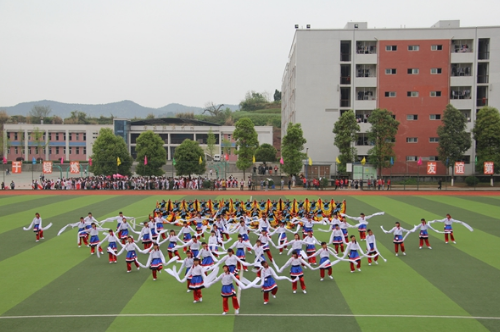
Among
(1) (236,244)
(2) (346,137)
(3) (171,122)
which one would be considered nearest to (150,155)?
(2) (346,137)

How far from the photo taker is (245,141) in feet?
176

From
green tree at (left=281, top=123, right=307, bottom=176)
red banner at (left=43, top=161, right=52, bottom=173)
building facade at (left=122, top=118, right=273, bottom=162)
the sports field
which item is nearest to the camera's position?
the sports field

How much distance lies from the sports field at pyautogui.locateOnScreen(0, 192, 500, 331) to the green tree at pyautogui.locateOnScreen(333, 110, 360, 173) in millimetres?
29149

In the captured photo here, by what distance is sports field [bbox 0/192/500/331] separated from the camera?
419 inches

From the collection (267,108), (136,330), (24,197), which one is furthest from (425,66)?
(267,108)

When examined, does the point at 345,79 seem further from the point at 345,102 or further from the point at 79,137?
the point at 79,137

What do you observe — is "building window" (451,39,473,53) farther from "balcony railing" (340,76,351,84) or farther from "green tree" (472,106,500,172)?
"balcony railing" (340,76,351,84)

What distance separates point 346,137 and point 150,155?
24.6 m

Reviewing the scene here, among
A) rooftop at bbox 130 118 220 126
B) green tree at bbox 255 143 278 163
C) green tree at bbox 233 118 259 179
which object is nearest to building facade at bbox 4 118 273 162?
rooftop at bbox 130 118 220 126

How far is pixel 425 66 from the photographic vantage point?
5303 centimetres

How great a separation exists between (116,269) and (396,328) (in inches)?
401

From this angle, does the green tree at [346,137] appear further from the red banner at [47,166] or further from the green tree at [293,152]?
the red banner at [47,166]

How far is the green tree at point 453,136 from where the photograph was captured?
48.0m

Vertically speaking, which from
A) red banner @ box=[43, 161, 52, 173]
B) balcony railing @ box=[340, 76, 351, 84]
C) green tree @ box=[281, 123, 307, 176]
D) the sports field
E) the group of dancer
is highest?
balcony railing @ box=[340, 76, 351, 84]
